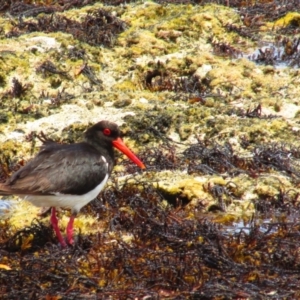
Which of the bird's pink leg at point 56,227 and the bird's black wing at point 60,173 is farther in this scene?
the bird's pink leg at point 56,227

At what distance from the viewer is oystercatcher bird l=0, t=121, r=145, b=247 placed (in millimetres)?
7160

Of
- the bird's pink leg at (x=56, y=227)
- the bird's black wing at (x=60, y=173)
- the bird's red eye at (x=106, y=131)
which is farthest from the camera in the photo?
the bird's red eye at (x=106, y=131)

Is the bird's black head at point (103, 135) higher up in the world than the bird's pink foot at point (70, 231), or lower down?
higher up

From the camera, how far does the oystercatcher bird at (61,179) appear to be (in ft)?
23.5

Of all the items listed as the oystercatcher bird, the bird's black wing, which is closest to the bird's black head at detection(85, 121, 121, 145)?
the oystercatcher bird

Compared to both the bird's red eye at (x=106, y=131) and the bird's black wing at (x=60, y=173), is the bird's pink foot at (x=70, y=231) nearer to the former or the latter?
the bird's black wing at (x=60, y=173)

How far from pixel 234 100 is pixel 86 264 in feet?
15.5

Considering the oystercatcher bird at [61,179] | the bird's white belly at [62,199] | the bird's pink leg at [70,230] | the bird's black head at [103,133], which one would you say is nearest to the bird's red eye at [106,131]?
the bird's black head at [103,133]

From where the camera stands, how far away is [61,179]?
7.25 m

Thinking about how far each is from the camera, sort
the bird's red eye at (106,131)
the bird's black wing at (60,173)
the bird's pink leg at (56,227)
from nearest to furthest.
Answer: the bird's black wing at (60,173) < the bird's pink leg at (56,227) < the bird's red eye at (106,131)

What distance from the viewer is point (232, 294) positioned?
611 cm

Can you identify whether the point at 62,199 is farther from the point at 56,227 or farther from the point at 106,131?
the point at 106,131

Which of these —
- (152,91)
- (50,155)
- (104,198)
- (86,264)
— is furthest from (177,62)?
(86,264)

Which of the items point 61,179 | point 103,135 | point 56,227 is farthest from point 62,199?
point 103,135
